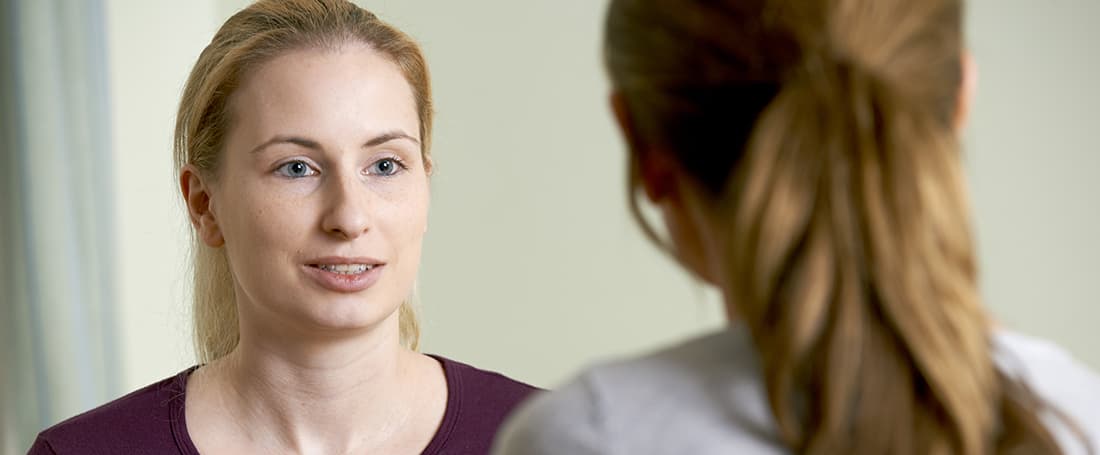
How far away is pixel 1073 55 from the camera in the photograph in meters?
2.48

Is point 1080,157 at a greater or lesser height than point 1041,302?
greater

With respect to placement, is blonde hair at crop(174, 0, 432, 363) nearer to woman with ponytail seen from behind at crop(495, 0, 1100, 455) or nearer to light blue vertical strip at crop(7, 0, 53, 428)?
woman with ponytail seen from behind at crop(495, 0, 1100, 455)

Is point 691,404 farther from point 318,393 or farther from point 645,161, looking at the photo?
point 318,393

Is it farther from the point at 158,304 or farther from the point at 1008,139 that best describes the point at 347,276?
the point at 158,304

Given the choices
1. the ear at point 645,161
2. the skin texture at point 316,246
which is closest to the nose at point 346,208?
the skin texture at point 316,246

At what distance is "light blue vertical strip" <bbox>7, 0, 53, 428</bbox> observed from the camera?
2771mm

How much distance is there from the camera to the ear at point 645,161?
32.7 inches

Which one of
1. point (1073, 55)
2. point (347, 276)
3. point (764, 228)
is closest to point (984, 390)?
point (764, 228)

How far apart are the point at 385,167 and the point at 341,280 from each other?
6.0 inches

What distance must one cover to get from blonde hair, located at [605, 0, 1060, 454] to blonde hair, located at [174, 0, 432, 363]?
0.94 m

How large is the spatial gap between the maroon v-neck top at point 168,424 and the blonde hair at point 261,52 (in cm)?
22

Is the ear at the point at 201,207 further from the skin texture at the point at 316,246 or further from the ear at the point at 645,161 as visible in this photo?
the ear at the point at 645,161

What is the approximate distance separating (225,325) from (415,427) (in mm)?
332

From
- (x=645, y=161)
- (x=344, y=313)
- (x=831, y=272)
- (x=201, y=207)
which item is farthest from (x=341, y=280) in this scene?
(x=831, y=272)
